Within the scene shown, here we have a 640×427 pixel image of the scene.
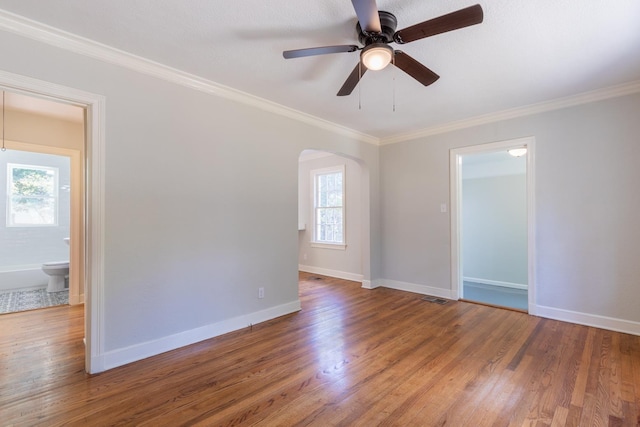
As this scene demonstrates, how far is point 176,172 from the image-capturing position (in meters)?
2.74

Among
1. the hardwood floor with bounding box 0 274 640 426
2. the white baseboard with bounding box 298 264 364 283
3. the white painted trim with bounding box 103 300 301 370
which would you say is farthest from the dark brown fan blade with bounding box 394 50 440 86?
the white baseboard with bounding box 298 264 364 283

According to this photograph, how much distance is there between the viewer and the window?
19.5 feet

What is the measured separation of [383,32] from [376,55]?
0.23 m

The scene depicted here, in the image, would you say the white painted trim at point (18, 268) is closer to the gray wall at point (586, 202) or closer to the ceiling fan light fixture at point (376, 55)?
the ceiling fan light fixture at point (376, 55)

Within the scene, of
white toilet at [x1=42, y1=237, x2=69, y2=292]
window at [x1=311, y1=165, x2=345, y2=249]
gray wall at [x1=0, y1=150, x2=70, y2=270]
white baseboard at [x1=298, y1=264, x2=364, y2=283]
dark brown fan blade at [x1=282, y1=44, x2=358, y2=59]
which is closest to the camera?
dark brown fan blade at [x1=282, y1=44, x2=358, y2=59]

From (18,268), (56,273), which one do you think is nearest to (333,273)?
(56,273)

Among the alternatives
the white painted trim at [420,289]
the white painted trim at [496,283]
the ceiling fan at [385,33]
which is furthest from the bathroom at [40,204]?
the white painted trim at [496,283]

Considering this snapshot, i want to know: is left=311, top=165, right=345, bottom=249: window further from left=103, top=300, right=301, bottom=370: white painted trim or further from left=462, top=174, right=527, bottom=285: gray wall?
left=462, top=174, right=527, bottom=285: gray wall

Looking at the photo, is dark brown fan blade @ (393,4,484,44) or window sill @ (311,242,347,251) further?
window sill @ (311,242,347,251)

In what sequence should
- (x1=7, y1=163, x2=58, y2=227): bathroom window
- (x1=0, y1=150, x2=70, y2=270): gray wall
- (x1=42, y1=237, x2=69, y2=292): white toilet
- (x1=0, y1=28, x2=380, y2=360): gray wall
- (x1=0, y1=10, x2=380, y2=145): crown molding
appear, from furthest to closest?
1. (x1=7, y1=163, x2=58, y2=227): bathroom window
2. (x1=0, y1=150, x2=70, y2=270): gray wall
3. (x1=42, y1=237, x2=69, y2=292): white toilet
4. (x1=0, y1=28, x2=380, y2=360): gray wall
5. (x1=0, y1=10, x2=380, y2=145): crown molding

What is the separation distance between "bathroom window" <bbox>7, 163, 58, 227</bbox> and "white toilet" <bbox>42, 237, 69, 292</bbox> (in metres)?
1.25

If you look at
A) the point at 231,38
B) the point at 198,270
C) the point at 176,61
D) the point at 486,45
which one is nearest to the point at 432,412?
the point at 198,270

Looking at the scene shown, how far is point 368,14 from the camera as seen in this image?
1.63 meters

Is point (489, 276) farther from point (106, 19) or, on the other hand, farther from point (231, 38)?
point (106, 19)
